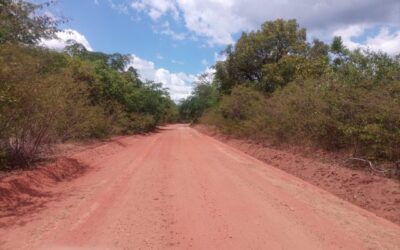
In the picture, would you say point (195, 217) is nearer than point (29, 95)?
Yes

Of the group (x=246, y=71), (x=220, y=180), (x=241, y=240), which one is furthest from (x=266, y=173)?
(x=246, y=71)

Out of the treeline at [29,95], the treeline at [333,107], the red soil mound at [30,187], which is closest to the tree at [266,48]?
the treeline at [333,107]

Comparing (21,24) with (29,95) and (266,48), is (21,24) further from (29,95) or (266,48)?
(266,48)

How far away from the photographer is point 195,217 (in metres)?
7.32

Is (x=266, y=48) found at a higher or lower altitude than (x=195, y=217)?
higher

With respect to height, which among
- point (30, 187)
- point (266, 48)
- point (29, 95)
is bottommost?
point (30, 187)

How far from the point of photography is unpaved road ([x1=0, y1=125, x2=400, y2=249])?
6.02 metres

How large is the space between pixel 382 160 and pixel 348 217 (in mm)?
4677

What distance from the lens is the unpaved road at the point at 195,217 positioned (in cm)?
602

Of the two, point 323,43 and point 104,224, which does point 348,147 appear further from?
point 323,43

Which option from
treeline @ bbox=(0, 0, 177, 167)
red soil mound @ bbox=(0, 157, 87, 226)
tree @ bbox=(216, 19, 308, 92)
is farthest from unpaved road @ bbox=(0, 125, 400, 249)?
tree @ bbox=(216, 19, 308, 92)

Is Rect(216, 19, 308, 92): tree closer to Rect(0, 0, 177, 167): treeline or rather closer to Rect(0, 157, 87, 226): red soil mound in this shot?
Rect(0, 0, 177, 167): treeline

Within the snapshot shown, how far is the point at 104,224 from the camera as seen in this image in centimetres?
680

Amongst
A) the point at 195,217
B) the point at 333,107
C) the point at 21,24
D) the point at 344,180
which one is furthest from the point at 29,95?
the point at 333,107
